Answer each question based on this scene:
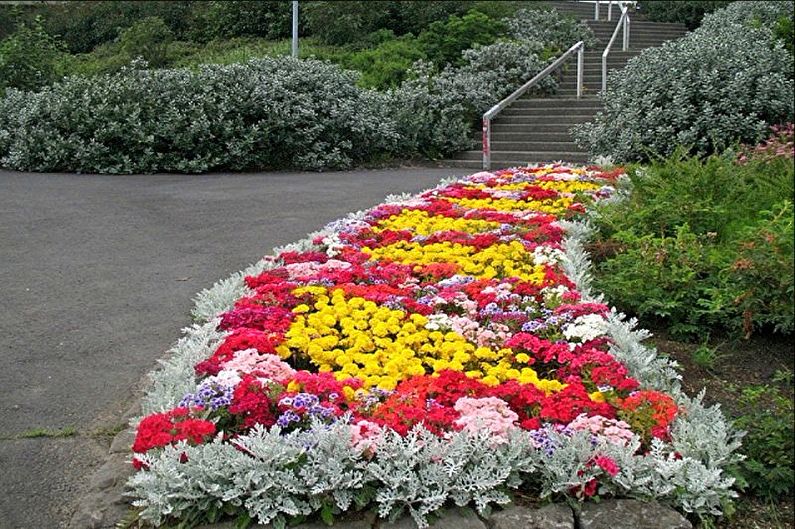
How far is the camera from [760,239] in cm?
305

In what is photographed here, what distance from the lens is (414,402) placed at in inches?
137

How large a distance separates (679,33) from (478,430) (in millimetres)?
22366

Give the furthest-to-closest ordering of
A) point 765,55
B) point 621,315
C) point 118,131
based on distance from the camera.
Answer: point 118,131
point 765,55
point 621,315

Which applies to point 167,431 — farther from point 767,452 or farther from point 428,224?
point 428,224

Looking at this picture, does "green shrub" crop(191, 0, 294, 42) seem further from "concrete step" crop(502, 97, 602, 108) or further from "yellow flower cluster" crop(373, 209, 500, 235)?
"yellow flower cluster" crop(373, 209, 500, 235)

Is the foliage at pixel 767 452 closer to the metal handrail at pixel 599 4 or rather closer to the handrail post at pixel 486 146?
the handrail post at pixel 486 146

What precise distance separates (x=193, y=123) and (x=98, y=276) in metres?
6.98

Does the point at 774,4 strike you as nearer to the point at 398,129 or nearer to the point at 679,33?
the point at 679,33

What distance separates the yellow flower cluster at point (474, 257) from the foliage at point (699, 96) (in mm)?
2098

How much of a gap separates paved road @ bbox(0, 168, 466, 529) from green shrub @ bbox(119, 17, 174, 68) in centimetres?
939

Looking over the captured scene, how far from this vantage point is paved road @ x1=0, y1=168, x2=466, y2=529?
11.8 feet

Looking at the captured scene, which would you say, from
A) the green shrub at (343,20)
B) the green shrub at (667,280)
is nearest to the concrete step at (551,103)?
the green shrub at (343,20)

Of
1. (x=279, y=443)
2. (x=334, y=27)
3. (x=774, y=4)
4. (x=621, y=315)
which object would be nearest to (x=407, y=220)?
(x=621, y=315)

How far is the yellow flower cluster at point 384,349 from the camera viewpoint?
3.95 metres
